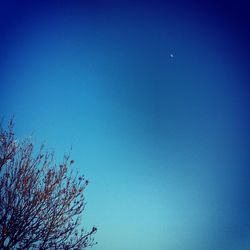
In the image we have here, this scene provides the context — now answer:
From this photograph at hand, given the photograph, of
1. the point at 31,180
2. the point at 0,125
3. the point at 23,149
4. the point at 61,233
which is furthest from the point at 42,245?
the point at 0,125

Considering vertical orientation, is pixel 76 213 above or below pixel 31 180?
below

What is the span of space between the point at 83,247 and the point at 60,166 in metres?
3.30

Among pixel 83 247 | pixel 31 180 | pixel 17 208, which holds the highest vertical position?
pixel 31 180

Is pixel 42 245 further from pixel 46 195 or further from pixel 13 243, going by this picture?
pixel 46 195

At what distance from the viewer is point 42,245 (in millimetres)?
9203

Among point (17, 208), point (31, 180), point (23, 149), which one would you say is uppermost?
point (23, 149)

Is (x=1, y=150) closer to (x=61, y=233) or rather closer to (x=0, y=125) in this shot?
(x=0, y=125)

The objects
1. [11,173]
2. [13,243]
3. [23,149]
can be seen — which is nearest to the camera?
[13,243]

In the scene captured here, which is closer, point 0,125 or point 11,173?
point 11,173

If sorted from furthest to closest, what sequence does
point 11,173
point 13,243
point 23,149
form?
point 23,149 → point 11,173 → point 13,243

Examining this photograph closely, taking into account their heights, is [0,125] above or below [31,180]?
above

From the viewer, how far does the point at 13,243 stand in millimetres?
8648

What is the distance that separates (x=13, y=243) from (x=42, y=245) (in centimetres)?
105

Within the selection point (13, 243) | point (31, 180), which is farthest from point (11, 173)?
point (13, 243)
